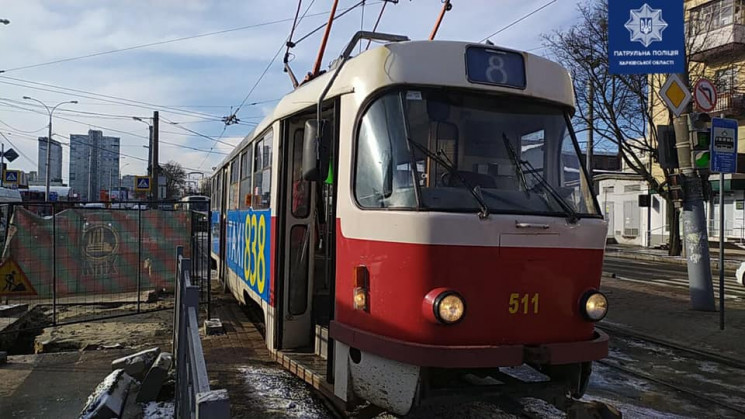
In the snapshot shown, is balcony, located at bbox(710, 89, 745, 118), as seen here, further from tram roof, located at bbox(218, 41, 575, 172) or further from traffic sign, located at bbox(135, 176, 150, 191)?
traffic sign, located at bbox(135, 176, 150, 191)

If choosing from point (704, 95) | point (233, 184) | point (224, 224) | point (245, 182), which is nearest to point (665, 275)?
point (704, 95)

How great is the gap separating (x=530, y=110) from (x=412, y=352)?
215 centimetres

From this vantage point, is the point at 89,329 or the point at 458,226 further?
the point at 89,329

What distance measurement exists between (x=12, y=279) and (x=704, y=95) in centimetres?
1088

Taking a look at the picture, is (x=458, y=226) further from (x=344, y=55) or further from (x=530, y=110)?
(x=344, y=55)

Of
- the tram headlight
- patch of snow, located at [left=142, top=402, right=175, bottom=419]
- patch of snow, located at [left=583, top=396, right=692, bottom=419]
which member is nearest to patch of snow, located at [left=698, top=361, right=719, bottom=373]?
patch of snow, located at [left=583, top=396, right=692, bottom=419]

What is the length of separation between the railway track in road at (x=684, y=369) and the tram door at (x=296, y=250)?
3.77 metres

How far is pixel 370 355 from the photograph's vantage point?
415 cm

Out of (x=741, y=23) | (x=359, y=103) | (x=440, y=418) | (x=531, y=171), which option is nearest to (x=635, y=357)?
(x=440, y=418)

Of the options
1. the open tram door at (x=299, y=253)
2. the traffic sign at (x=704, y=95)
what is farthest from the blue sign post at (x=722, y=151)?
the open tram door at (x=299, y=253)

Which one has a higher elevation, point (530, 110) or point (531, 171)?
point (530, 110)

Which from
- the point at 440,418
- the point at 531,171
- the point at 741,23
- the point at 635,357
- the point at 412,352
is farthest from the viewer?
the point at 741,23

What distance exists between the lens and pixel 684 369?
272 inches

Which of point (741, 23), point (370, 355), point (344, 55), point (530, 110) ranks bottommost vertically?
point (370, 355)
